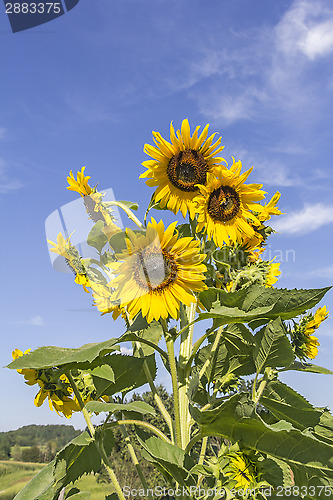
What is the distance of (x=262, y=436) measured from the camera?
1.10 meters

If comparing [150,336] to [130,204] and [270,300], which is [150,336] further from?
[270,300]

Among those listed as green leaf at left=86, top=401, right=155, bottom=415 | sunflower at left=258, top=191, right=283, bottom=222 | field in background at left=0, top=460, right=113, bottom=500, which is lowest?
field in background at left=0, top=460, right=113, bottom=500

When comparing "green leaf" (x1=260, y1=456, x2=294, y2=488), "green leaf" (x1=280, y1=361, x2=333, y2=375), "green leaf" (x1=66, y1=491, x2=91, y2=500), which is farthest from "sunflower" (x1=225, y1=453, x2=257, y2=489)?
"green leaf" (x1=66, y1=491, x2=91, y2=500)

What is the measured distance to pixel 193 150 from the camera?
4.90 feet

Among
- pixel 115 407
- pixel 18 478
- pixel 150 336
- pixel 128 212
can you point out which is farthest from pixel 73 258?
pixel 18 478

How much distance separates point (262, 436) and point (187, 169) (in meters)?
0.85

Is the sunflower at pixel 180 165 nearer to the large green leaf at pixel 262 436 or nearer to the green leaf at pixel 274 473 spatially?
the large green leaf at pixel 262 436

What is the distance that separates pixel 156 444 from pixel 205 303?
0.44m

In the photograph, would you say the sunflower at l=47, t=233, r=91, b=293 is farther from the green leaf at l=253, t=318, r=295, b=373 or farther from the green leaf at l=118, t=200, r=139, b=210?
the green leaf at l=253, t=318, r=295, b=373

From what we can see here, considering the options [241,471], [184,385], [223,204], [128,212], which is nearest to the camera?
[241,471]

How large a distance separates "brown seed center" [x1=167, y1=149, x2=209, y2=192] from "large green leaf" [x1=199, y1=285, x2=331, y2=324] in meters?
0.40

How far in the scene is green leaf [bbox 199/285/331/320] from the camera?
47.3 inches

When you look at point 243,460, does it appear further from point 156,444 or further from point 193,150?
point 193,150

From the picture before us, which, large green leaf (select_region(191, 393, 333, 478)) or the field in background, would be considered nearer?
large green leaf (select_region(191, 393, 333, 478))
